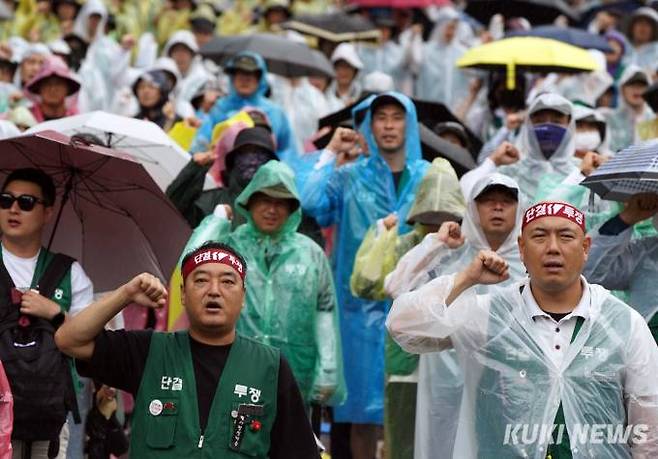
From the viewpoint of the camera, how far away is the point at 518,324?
24.9ft

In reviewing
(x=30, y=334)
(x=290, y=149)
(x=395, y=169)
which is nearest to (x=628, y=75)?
(x=290, y=149)

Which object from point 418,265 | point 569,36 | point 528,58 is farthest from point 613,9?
point 418,265

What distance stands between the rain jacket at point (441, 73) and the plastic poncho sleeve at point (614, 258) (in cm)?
1228

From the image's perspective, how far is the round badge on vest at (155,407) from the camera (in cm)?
732

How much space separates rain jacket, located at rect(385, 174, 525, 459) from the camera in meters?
9.51

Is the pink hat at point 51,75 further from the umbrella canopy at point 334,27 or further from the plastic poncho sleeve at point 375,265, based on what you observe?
the umbrella canopy at point 334,27

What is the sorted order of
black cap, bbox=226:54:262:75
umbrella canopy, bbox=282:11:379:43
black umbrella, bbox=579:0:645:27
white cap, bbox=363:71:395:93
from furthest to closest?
black umbrella, bbox=579:0:645:27 → umbrella canopy, bbox=282:11:379:43 → white cap, bbox=363:71:395:93 → black cap, bbox=226:54:262:75

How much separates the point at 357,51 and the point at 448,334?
14384 mm

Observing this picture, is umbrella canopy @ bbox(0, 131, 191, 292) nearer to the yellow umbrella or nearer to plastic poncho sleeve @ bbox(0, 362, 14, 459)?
plastic poncho sleeve @ bbox(0, 362, 14, 459)

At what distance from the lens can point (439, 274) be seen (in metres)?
9.63

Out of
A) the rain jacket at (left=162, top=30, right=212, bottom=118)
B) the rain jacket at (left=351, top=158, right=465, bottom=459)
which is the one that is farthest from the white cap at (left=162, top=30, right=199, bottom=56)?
the rain jacket at (left=351, top=158, right=465, bottom=459)

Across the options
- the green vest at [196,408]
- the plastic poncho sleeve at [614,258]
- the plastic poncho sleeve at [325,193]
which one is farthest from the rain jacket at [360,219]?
the green vest at [196,408]

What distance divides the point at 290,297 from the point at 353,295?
1.03 m

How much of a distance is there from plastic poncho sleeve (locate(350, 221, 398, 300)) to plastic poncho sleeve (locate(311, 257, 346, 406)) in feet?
0.65
